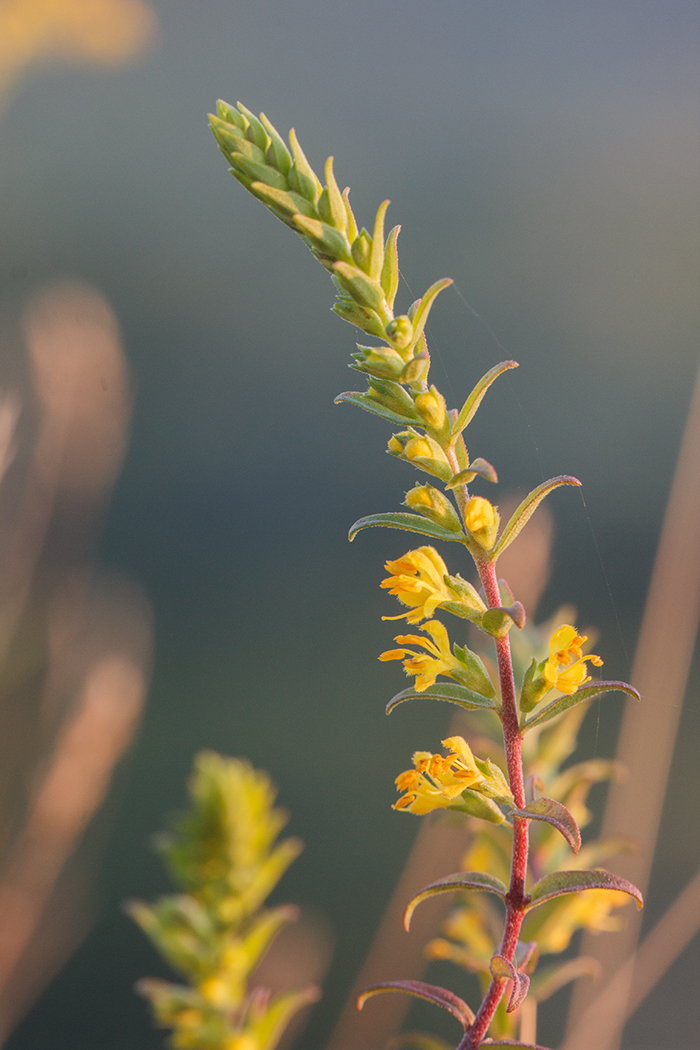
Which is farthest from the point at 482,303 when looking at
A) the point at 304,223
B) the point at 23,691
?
the point at 304,223

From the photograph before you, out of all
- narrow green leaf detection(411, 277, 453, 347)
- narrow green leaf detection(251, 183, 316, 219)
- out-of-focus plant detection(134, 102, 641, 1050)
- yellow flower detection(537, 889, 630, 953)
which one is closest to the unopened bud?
out-of-focus plant detection(134, 102, 641, 1050)

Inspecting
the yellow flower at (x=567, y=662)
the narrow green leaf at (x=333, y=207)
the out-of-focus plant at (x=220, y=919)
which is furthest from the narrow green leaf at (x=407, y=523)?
the out-of-focus plant at (x=220, y=919)

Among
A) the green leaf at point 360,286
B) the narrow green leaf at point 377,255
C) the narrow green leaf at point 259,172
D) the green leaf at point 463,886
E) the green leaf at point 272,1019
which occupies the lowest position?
the green leaf at point 272,1019

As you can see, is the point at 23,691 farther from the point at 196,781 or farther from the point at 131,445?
the point at 131,445

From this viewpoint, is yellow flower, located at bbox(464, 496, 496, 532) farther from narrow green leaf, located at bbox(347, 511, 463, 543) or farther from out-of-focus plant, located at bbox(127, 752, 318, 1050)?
out-of-focus plant, located at bbox(127, 752, 318, 1050)

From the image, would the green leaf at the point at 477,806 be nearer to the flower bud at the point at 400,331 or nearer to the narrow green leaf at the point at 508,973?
the narrow green leaf at the point at 508,973

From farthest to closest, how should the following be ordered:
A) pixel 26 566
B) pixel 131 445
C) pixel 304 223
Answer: pixel 131 445
pixel 26 566
pixel 304 223

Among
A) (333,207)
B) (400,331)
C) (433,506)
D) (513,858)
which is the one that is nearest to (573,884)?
(513,858)

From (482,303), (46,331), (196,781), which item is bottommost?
(196,781)
